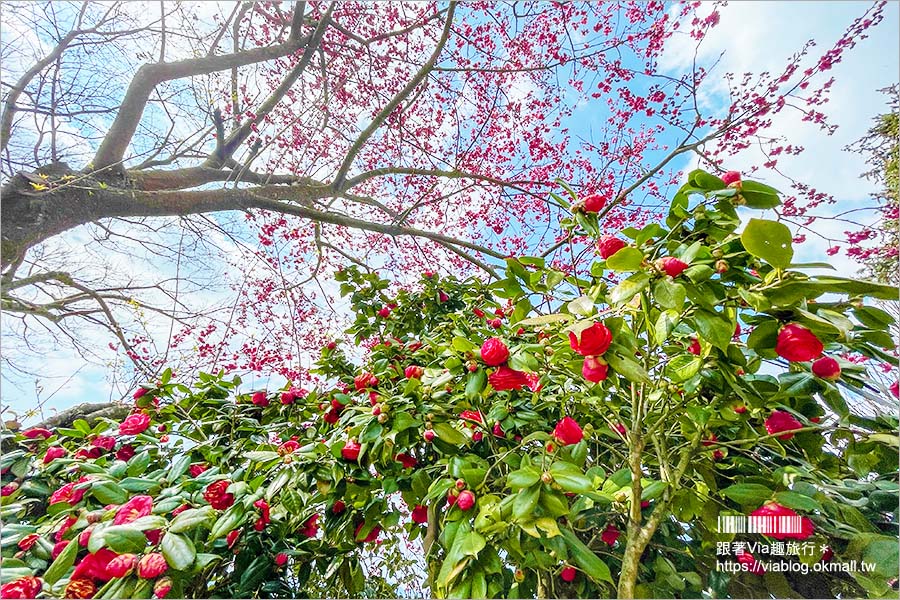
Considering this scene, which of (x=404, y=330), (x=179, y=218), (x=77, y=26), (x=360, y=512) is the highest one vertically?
(x=77, y=26)

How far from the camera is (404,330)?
3.80 ft

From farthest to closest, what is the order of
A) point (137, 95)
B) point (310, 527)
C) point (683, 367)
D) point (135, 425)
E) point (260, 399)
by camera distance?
point (137, 95) < point (260, 399) < point (135, 425) < point (310, 527) < point (683, 367)

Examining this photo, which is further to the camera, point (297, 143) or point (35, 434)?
point (297, 143)

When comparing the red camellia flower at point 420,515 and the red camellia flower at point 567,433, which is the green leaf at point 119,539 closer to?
the red camellia flower at point 420,515

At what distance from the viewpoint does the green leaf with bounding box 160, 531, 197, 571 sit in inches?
17.4

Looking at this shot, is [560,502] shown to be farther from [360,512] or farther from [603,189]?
[603,189]

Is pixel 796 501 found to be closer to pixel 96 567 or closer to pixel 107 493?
pixel 96 567

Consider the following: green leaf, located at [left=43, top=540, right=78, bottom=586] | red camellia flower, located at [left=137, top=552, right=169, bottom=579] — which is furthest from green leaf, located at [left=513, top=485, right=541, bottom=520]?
green leaf, located at [left=43, top=540, right=78, bottom=586]

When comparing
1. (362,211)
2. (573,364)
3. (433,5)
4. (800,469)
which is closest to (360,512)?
(573,364)

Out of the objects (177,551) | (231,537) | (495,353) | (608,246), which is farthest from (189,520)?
(608,246)

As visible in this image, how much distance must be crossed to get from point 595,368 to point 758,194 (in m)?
0.29

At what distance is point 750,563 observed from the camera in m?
0.53

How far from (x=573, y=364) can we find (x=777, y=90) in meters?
1.31

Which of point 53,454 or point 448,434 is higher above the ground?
point 448,434
